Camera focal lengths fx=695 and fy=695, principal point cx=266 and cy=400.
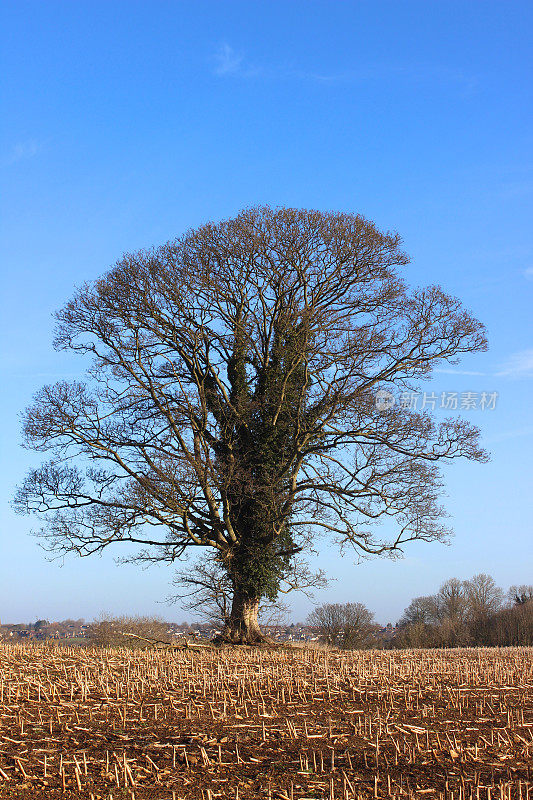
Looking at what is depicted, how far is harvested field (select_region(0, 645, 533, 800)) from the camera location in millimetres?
5242

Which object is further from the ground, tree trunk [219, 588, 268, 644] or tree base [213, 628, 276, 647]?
tree trunk [219, 588, 268, 644]

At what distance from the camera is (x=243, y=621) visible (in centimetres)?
1844

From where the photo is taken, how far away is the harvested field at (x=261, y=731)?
5.24 meters

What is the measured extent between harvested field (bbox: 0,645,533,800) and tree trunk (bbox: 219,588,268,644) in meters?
6.63

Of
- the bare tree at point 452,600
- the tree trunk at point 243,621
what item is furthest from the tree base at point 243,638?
the bare tree at point 452,600

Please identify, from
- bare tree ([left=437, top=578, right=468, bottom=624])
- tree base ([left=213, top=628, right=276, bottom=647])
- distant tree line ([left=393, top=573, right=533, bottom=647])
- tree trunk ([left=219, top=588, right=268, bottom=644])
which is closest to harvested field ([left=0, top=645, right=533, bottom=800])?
tree base ([left=213, top=628, right=276, bottom=647])

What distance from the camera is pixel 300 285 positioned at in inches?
781

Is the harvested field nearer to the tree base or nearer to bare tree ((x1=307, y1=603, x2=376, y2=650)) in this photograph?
the tree base

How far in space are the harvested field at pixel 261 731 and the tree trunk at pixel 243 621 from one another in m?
6.63

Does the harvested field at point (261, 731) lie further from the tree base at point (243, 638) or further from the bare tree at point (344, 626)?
the bare tree at point (344, 626)

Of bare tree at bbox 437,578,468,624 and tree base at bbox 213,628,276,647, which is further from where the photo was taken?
bare tree at bbox 437,578,468,624

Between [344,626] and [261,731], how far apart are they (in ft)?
58.9

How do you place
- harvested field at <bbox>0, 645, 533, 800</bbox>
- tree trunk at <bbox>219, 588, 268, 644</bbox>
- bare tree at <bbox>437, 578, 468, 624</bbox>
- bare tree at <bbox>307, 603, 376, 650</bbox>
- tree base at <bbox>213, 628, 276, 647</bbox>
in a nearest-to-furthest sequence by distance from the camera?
harvested field at <bbox>0, 645, 533, 800</bbox>, tree base at <bbox>213, 628, 276, 647</bbox>, tree trunk at <bbox>219, 588, 268, 644</bbox>, bare tree at <bbox>307, 603, 376, 650</bbox>, bare tree at <bbox>437, 578, 468, 624</bbox>

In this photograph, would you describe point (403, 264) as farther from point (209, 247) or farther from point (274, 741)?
point (274, 741)
